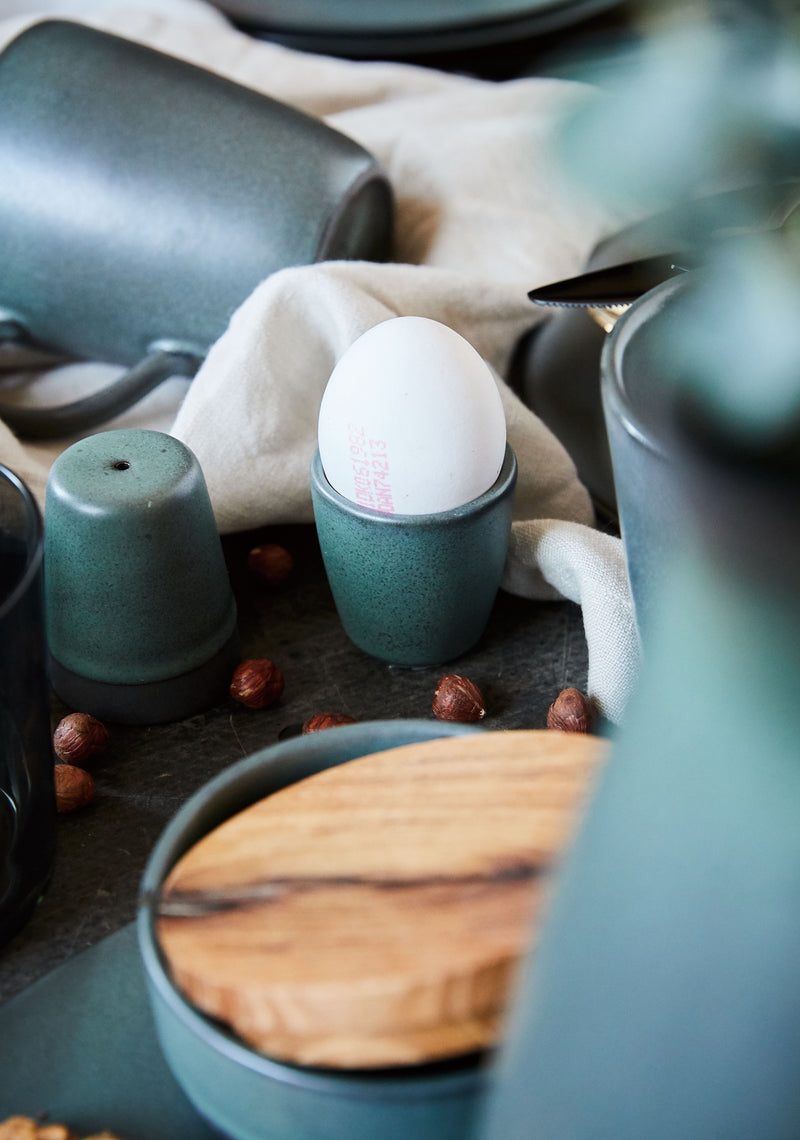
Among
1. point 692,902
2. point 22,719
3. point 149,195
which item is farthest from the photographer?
point 149,195

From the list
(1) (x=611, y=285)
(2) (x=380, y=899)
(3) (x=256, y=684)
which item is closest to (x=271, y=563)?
(3) (x=256, y=684)

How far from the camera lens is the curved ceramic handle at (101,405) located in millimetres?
533

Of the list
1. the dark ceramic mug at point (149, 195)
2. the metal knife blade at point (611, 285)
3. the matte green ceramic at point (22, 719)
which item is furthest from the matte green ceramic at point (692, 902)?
the dark ceramic mug at point (149, 195)

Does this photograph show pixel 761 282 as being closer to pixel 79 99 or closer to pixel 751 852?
pixel 751 852

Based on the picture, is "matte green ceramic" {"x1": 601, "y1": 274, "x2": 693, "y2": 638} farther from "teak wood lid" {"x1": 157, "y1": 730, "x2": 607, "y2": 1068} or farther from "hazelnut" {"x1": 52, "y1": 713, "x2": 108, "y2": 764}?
"hazelnut" {"x1": 52, "y1": 713, "x2": 108, "y2": 764}

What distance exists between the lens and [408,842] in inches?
7.6

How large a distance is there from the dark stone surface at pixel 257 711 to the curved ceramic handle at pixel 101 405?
3.9 inches

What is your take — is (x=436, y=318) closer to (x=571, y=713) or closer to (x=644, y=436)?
(x=571, y=713)

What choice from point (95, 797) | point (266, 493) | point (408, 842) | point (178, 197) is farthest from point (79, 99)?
point (408, 842)

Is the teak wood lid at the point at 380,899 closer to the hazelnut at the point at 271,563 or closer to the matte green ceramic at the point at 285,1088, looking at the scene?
the matte green ceramic at the point at 285,1088

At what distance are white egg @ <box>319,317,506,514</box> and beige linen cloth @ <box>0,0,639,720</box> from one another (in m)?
0.07

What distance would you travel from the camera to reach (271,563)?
1.56 ft

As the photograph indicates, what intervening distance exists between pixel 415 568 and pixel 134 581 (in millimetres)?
101

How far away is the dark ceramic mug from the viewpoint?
1.66ft
